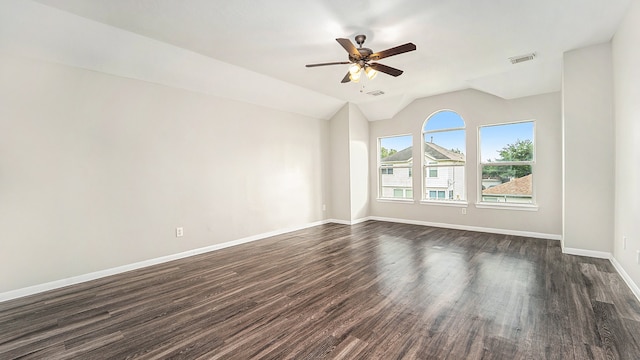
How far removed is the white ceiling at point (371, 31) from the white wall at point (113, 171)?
1.81ft

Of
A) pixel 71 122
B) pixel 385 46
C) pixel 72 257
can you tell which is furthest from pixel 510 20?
pixel 72 257

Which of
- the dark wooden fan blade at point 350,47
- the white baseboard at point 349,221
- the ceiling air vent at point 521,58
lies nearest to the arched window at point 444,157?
the white baseboard at point 349,221

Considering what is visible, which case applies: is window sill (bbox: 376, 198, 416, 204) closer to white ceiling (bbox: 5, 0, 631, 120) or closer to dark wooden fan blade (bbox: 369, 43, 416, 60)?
white ceiling (bbox: 5, 0, 631, 120)

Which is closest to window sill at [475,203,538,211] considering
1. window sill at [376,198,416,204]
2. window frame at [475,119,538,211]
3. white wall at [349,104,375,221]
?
window frame at [475,119,538,211]

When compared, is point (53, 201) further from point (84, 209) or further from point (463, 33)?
point (463, 33)

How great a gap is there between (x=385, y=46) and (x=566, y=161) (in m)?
3.01

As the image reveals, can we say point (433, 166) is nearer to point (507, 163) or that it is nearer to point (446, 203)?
point (446, 203)

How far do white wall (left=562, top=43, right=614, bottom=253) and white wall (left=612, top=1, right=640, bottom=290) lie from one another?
0.62ft

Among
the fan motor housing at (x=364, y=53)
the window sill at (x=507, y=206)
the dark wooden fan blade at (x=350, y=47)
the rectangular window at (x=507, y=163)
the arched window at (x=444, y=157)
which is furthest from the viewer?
the arched window at (x=444, y=157)

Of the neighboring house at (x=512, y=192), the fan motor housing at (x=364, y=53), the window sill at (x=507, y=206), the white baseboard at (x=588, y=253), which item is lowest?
the white baseboard at (x=588, y=253)

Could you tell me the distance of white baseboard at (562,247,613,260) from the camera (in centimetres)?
365

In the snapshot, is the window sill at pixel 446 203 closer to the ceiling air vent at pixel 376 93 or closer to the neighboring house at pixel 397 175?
Answer: the neighboring house at pixel 397 175

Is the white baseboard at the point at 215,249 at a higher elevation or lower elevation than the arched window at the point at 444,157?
lower

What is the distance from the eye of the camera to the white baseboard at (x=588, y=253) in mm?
3646
